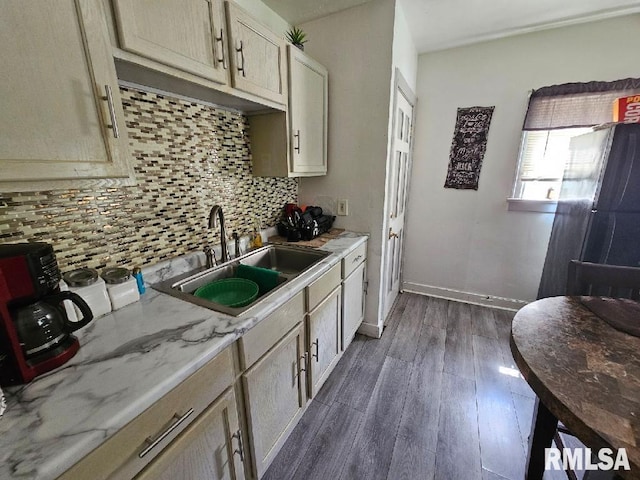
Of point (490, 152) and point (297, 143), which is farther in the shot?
point (490, 152)

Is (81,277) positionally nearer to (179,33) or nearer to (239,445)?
(239,445)

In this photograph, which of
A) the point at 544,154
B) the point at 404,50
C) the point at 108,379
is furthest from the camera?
the point at 544,154

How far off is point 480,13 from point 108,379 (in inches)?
112

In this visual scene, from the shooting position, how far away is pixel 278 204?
2.06 meters

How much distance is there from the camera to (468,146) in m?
2.49

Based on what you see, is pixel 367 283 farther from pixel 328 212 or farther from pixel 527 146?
pixel 527 146

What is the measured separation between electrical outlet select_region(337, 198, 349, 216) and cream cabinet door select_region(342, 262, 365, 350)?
437 mm

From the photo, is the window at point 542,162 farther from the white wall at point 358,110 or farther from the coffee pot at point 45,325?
the coffee pot at point 45,325

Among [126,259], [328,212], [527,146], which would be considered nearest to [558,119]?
[527,146]

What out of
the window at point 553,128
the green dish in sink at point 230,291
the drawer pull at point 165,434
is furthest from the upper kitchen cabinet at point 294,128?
the window at point 553,128

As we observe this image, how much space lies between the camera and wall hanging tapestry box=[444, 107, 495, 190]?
7.91 ft

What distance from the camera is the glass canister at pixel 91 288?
869mm

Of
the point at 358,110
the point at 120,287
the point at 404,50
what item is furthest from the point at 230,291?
the point at 404,50

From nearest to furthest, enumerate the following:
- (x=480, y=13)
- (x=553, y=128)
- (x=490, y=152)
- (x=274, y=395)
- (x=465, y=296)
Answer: (x=274, y=395) < (x=480, y=13) < (x=553, y=128) < (x=490, y=152) < (x=465, y=296)
